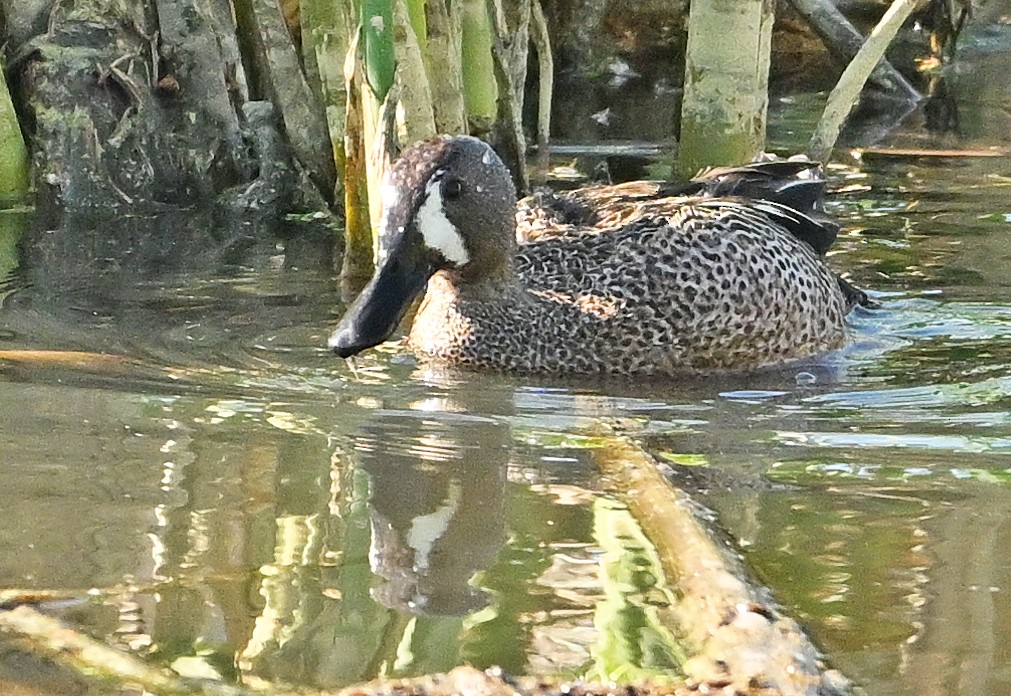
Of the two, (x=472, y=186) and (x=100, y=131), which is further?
(x=100, y=131)

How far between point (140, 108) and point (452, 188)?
142 inches

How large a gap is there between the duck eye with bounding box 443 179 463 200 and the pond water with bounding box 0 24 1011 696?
55 cm

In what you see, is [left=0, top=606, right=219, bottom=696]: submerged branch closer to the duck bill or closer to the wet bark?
the duck bill

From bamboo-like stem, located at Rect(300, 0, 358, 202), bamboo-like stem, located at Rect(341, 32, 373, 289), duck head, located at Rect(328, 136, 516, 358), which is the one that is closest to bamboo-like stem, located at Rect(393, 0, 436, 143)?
bamboo-like stem, located at Rect(341, 32, 373, 289)

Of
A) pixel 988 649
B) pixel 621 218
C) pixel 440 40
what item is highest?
pixel 440 40

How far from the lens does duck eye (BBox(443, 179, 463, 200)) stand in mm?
5391

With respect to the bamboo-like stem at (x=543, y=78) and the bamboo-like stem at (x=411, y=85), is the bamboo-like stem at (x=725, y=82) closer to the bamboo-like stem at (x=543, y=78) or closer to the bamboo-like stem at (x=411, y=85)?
the bamboo-like stem at (x=411, y=85)

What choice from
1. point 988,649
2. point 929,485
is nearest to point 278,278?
point 929,485

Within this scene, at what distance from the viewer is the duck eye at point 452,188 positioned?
539 cm

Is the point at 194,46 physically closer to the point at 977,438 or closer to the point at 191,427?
the point at 191,427

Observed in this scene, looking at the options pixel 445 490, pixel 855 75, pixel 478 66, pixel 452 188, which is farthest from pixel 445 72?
pixel 445 490

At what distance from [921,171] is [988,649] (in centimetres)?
676

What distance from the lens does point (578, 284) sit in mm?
5629

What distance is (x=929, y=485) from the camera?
3852 mm
